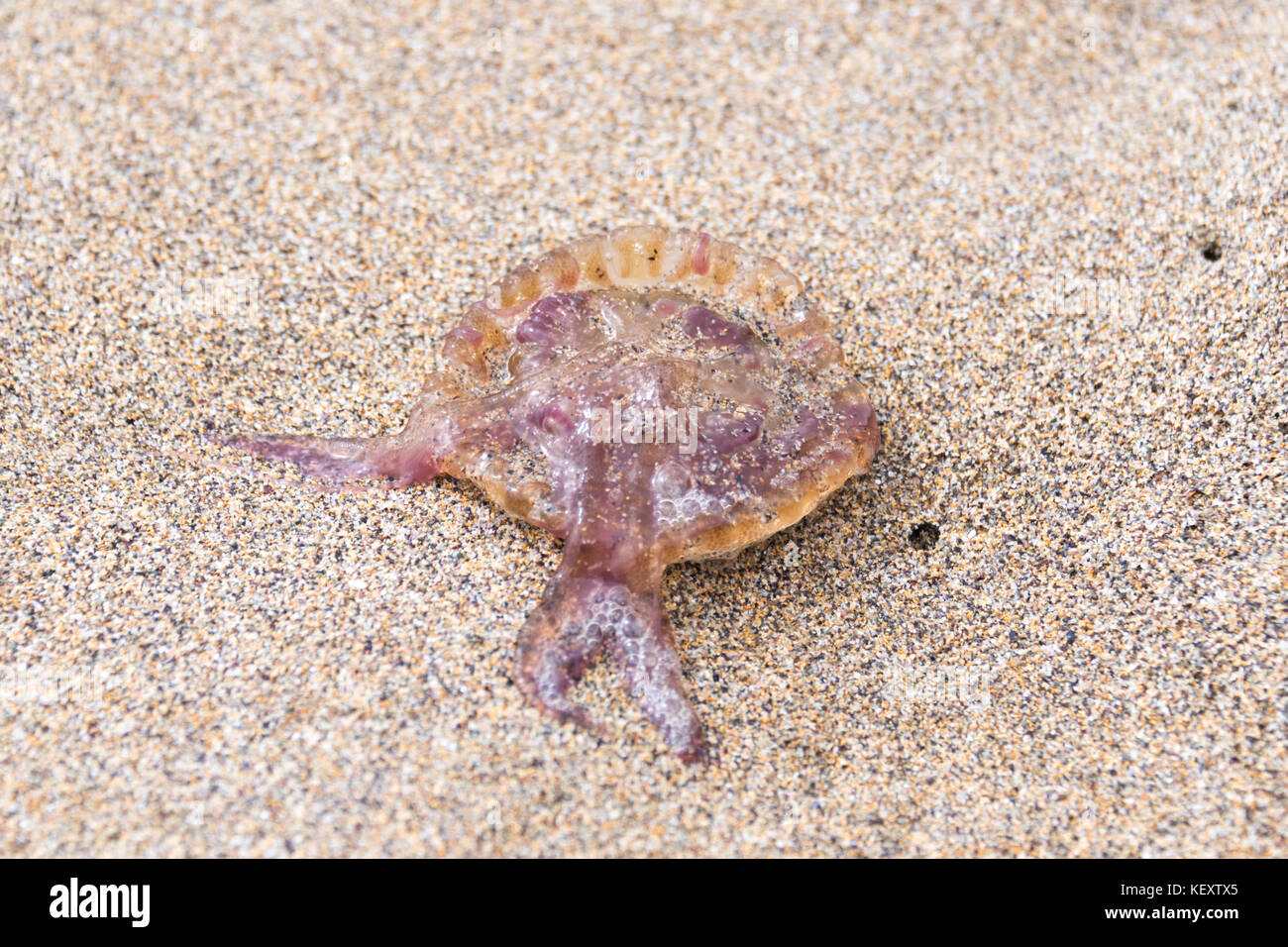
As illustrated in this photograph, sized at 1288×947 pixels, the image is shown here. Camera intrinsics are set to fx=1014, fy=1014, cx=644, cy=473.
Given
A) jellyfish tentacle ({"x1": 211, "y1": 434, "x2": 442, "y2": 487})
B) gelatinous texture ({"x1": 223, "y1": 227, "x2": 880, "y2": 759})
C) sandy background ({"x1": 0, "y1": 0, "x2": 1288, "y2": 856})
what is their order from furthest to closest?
jellyfish tentacle ({"x1": 211, "y1": 434, "x2": 442, "y2": 487}) → gelatinous texture ({"x1": 223, "y1": 227, "x2": 880, "y2": 759}) → sandy background ({"x1": 0, "y1": 0, "x2": 1288, "y2": 856})

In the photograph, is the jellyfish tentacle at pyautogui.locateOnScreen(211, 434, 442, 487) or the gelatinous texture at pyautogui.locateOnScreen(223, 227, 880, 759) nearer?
the gelatinous texture at pyautogui.locateOnScreen(223, 227, 880, 759)

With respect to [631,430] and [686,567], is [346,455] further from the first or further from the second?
[686,567]

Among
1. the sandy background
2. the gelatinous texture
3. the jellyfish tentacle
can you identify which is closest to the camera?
the sandy background

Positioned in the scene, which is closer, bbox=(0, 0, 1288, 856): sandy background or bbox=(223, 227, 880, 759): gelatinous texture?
bbox=(0, 0, 1288, 856): sandy background

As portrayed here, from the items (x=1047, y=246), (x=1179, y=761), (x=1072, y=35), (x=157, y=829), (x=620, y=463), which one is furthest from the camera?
(x=1072, y=35)

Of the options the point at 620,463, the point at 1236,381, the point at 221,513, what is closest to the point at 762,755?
the point at 620,463

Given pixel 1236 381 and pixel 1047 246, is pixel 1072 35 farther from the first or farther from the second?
pixel 1236 381
